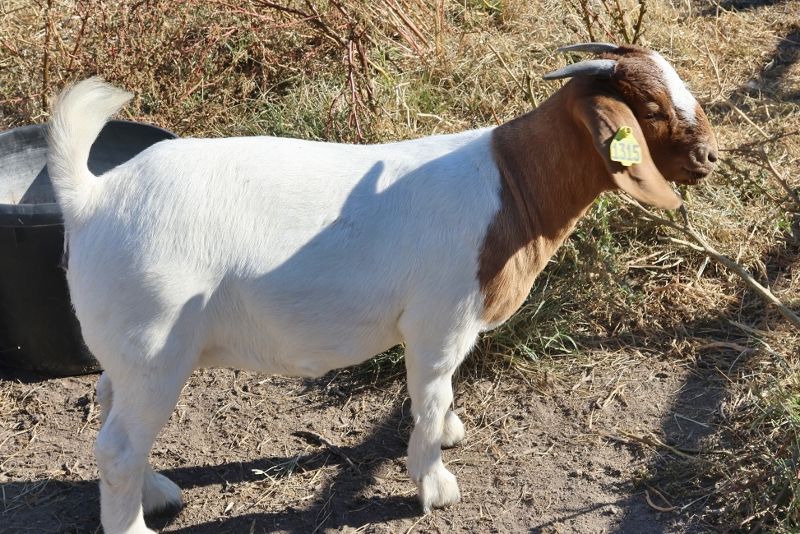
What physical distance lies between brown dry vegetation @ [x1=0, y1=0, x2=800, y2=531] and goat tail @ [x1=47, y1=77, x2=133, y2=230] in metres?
1.46

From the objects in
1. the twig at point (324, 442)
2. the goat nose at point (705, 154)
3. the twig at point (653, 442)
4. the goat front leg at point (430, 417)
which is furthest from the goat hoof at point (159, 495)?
the goat nose at point (705, 154)

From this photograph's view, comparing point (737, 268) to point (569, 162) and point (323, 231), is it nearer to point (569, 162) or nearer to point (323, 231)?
point (569, 162)

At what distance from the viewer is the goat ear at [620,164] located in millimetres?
2986

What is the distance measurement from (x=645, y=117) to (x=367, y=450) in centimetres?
192

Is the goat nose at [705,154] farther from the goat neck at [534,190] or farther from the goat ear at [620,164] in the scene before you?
the goat neck at [534,190]

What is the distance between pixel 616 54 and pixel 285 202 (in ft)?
4.31

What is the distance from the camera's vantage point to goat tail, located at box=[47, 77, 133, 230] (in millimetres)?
3002

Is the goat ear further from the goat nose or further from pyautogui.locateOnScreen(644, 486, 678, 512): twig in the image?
pyautogui.locateOnScreen(644, 486, 678, 512): twig

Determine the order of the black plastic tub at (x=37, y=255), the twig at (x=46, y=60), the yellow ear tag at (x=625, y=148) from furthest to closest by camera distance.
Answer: the twig at (x=46, y=60) → the black plastic tub at (x=37, y=255) → the yellow ear tag at (x=625, y=148)

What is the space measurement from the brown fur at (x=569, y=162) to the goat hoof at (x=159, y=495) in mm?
1482

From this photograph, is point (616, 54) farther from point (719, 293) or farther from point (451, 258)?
point (719, 293)

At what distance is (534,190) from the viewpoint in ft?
10.7

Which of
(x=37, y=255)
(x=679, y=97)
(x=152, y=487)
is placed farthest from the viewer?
(x=37, y=255)

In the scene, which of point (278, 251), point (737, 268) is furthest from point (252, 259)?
point (737, 268)
